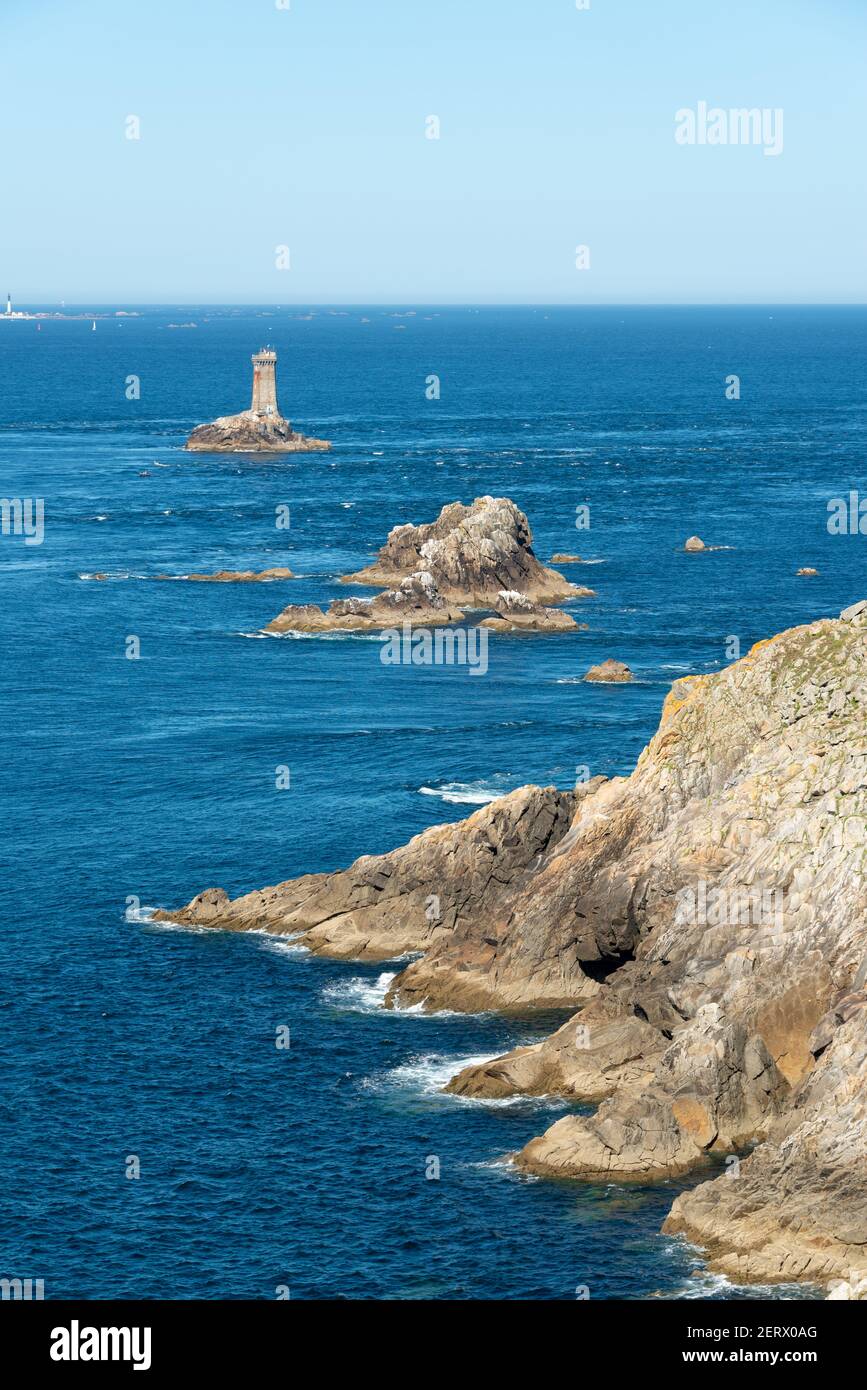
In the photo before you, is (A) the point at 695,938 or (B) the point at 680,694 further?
(B) the point at 680,694

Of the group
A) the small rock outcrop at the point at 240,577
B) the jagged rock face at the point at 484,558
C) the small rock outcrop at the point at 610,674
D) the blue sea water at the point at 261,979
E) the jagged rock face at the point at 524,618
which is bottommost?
the blue sea water at the point at 261,979

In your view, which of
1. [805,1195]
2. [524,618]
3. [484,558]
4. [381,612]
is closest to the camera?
[805,1195]
